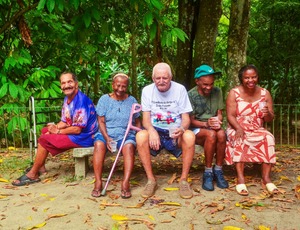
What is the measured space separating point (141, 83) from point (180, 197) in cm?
983

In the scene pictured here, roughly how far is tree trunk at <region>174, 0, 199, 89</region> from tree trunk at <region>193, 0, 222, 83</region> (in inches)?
10.8

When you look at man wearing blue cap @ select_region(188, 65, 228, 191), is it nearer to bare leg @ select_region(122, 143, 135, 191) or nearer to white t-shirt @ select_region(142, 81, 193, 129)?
white t-shirt @ select_region(142, 81, 193, 129)

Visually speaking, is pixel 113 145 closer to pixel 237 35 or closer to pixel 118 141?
pixel 118 141

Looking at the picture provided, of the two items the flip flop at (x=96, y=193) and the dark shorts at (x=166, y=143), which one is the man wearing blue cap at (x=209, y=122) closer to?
the dark shorts at (x=166, y=143)

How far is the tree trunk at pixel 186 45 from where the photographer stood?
623cm

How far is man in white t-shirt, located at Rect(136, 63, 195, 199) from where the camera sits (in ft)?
13.5

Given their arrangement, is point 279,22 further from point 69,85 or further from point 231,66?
point 69,85

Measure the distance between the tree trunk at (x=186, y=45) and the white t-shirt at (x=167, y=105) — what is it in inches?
80.7

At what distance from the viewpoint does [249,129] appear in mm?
4352

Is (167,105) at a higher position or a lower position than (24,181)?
higher

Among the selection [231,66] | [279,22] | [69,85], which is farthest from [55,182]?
[279,22]

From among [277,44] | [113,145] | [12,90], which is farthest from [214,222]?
[277,44]

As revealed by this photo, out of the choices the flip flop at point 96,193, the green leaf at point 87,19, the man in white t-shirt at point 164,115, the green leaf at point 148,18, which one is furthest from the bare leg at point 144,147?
A: the green leaf at point 87,19

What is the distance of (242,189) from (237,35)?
2.80 metres
